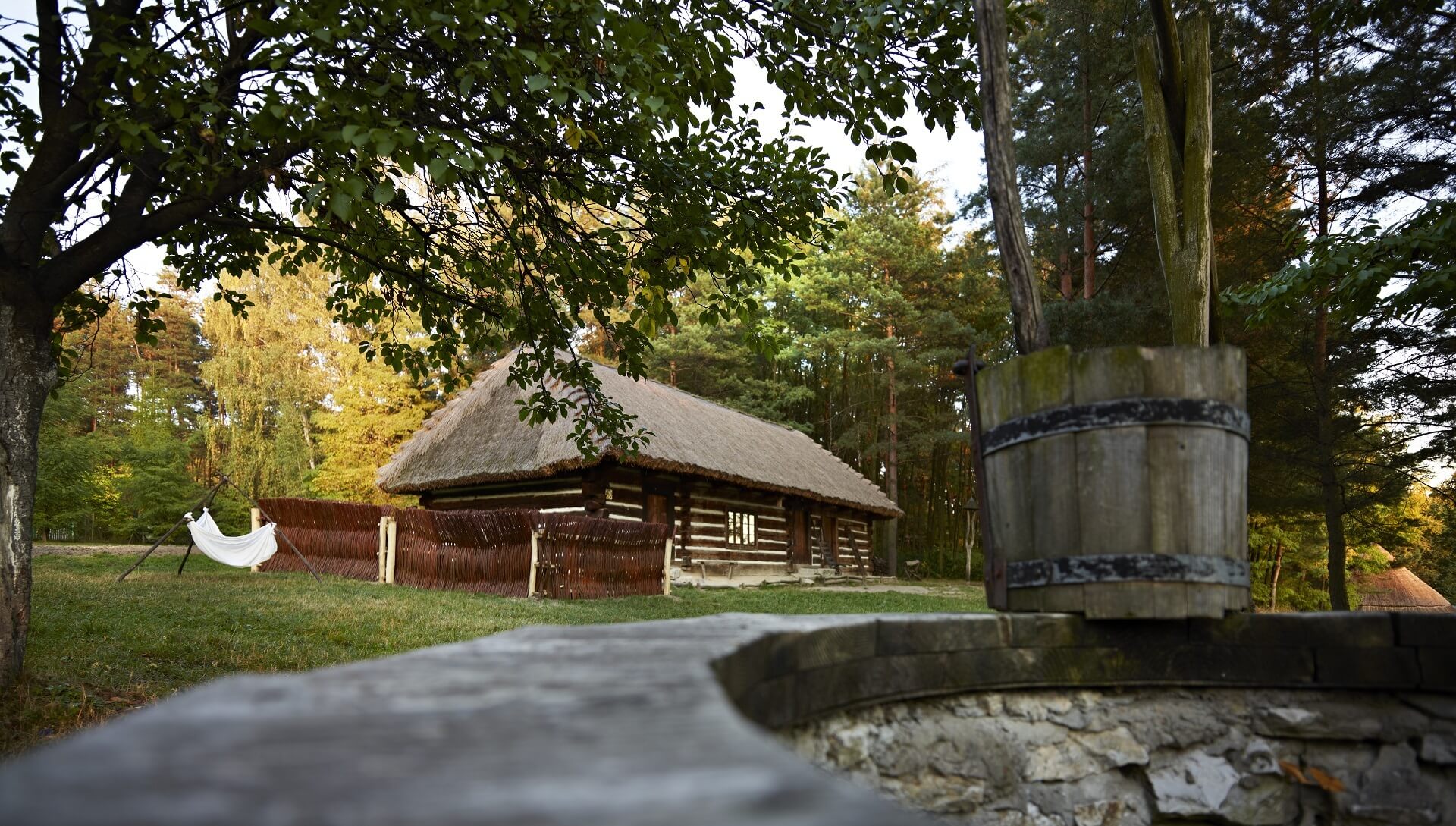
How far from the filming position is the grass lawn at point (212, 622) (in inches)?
196

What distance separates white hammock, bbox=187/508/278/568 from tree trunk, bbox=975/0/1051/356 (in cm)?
1151

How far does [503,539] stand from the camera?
41.5 feet

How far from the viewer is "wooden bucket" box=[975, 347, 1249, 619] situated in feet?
8.57

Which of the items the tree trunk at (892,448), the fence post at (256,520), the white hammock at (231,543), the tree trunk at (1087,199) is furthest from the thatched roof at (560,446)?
the tree trunk at (1087,199)

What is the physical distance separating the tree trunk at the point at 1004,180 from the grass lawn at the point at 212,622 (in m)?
4.91

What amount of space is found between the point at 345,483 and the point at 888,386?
17832 mm

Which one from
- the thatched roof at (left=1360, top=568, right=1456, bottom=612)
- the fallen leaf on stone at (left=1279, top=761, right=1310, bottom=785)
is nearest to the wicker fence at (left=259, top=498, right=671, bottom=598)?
the fallen leaf on stone at (left=1279, top=761, right=1310, bottom=785)

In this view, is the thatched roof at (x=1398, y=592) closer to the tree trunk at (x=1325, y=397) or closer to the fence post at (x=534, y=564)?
the tree trunk at (x=1325, y=397)

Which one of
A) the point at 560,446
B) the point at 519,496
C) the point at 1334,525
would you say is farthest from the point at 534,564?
the point at 1334,525

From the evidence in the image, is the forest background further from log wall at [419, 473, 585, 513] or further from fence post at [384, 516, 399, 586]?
fence post at [384, 516, 399, 586]

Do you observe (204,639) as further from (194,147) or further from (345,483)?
(345,483)

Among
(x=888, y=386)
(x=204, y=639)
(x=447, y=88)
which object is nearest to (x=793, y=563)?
(x=888, y=386)

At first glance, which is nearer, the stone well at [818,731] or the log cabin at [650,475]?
the stone well at [818,731]

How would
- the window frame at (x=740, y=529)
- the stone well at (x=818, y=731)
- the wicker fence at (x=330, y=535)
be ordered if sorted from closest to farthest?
1. the stone well at (x=818, y=731)
2. the wicker fence at (x=330, y=535)
3. the window frame at (x=740, y=529)
